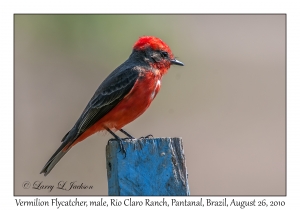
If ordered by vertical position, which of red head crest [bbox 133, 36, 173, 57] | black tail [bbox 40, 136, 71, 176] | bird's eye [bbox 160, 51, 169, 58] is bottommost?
black tail [bbox 40, 136, 71, 176]

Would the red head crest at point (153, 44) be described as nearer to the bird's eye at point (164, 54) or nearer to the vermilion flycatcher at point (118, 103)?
the bird's eye at point (164, 54)

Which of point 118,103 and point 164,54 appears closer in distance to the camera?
point 118,103

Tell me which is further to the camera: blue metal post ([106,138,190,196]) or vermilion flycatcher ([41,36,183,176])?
vermilion flycatcher ([41,36,183,176])

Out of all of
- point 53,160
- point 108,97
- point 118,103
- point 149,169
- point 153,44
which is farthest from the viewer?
point 153,44

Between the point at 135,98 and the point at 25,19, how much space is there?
8.03 metres

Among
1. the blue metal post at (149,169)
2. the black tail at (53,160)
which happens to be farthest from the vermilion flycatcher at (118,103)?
the blue metal post at (149,169)

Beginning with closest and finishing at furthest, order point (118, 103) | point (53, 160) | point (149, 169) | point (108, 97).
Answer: point (149, 169) < point (53, 160) < point (118, 103) < point (108, 97)

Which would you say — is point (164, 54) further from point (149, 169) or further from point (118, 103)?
point (149, 169)

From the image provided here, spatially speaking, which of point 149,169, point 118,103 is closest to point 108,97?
point 118,103

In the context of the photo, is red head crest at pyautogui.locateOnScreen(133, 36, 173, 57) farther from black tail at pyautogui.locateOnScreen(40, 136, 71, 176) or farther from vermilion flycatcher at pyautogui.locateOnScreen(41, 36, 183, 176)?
black tail at pyautogui.locateOnScreen(40, 136, 71, 176)

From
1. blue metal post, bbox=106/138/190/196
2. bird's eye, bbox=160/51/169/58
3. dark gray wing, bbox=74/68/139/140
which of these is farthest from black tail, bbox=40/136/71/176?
bird's eye, bbox=160/51/169/58

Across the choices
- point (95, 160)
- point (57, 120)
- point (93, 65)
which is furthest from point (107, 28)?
point (95, 160)

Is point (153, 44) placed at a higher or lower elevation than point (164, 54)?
higher

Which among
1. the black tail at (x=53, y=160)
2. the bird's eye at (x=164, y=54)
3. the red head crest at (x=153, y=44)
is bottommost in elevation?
the black tail at (x=53, y=160)
